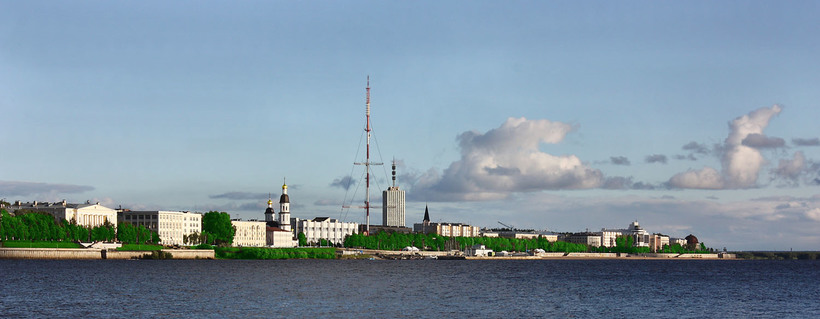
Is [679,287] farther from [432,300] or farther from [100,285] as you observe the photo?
[100,285]

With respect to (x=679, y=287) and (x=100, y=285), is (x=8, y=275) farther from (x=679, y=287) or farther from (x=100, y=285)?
(x=679, y=287)

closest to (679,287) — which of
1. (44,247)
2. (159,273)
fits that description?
(159,273)

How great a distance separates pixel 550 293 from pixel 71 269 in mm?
64613

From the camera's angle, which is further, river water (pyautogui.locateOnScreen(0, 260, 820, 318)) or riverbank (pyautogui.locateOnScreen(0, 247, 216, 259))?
riverbank (pyautogui.locateOnScreen(0, 247, 216, 259))

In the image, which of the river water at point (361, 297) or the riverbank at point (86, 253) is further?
the riverbank at point (86, 253)

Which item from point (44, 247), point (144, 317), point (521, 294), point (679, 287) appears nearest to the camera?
point (144, 317)

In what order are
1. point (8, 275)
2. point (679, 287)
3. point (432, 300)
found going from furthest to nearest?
point (679, 287)
point (8, 275)
point (432, 300)

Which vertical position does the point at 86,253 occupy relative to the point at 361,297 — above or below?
above

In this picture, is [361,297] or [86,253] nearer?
[361,297]

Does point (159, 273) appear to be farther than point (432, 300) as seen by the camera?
Yes

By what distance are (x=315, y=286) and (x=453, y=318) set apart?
32688 millimetres

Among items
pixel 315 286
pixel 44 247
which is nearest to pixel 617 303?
pixel 315 286

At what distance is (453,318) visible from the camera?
63.3 metres

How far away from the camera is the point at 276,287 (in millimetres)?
91250
